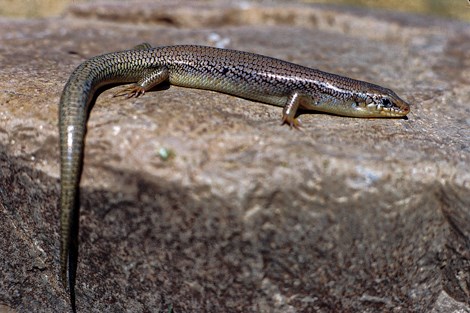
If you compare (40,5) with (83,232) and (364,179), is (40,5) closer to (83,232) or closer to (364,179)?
(83,232)

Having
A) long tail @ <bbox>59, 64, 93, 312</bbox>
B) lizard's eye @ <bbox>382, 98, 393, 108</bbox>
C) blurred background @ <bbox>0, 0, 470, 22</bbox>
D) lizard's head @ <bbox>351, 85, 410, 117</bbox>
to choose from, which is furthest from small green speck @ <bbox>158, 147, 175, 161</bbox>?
blurred background @ <bbox>0, 0, 470, 22</bbox>

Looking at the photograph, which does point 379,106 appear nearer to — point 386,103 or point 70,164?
point 386,103

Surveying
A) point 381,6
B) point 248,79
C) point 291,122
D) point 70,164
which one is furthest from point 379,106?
point 381,6

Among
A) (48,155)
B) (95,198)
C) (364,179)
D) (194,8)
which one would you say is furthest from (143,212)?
(194,8)

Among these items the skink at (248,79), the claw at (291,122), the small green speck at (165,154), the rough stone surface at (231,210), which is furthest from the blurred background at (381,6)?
the small green speck at (165,154)

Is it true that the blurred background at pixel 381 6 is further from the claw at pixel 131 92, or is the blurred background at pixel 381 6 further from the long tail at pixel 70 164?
the long tail at pixel 70 164

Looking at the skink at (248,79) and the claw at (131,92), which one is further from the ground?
the skink at (248,79)

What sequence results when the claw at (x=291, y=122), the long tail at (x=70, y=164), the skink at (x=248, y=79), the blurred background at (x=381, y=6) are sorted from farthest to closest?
the blurred background at (x=381, y=6) → the skink at (x=248, y=79) → the claw at (x=291, y=122) → the long tail at (x=70, y=164)
